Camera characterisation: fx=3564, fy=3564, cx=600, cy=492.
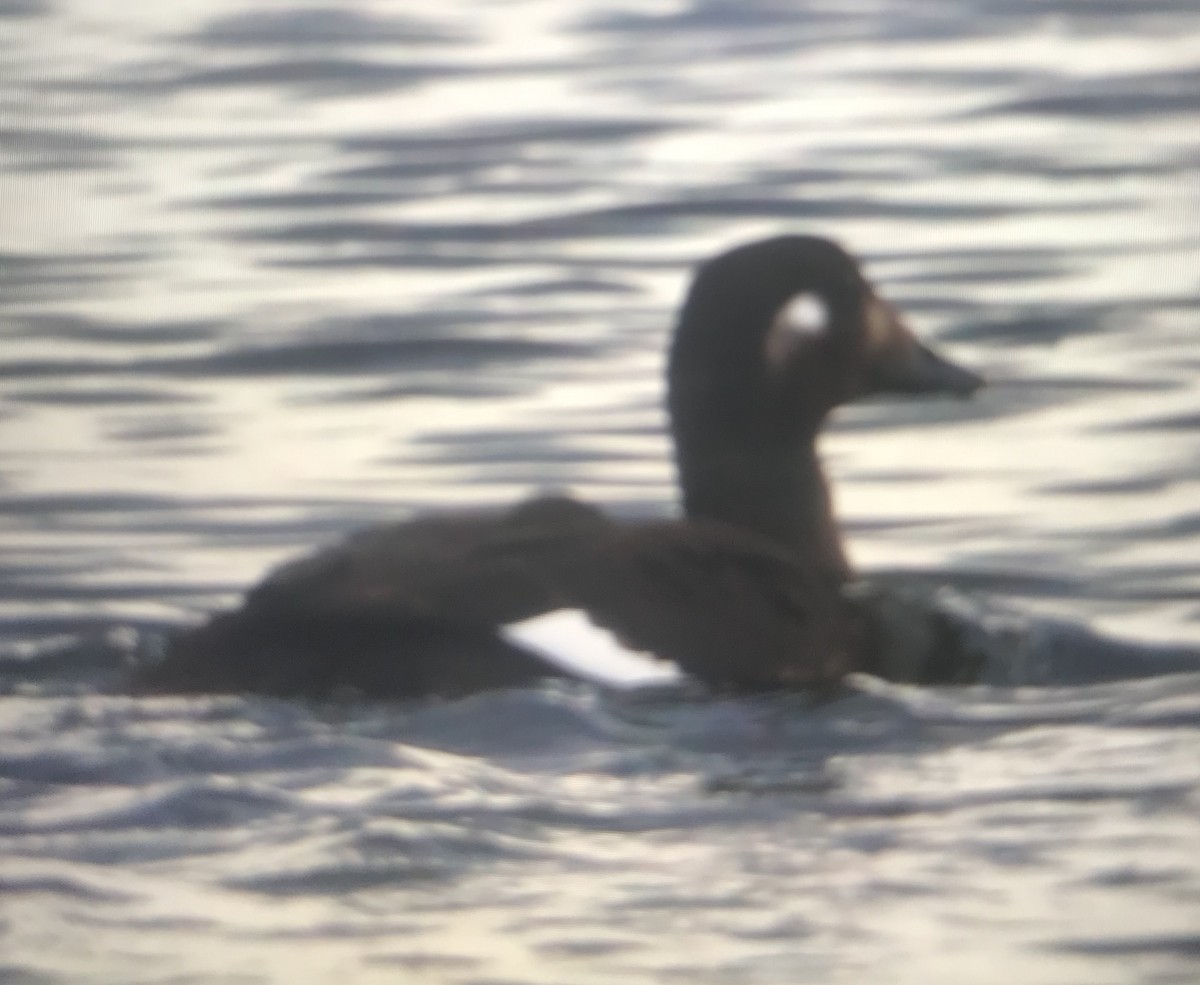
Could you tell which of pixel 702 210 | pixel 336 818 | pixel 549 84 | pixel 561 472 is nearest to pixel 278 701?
pixel 336 818

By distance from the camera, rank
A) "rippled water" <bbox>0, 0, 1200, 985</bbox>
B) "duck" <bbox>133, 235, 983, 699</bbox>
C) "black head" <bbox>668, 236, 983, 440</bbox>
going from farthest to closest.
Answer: "black head" <bbox>668, 236, 983, 440</bbox>
"duck" <bbox>133, 235, 983, 699</bbox>
"rippled water" <bbox>0, 0, 1200, 985</bbox>

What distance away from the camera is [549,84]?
433 inches

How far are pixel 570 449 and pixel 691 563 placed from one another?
2.02 meters

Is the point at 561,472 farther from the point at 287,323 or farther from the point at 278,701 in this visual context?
the point at 278,701

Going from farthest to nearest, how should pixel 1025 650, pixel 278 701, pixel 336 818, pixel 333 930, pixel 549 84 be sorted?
pixel 549 84 < pixel 1025 650 < pixel 278 701 < pixel 336 818 < pixel 333 930

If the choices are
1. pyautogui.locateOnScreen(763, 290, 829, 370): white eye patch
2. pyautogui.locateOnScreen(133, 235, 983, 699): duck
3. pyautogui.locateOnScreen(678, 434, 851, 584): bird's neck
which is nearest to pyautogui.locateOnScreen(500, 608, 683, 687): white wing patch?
pyautogui.locateOnScreen(133, 235, 983, 699): duck

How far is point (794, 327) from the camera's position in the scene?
6938 mm

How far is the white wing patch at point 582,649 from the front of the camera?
5.93m

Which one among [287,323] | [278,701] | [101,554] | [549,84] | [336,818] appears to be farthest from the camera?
[549,84]

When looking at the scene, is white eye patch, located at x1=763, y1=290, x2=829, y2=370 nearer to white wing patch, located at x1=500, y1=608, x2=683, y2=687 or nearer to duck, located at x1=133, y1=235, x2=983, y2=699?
duck, located at x1=133, y1=235, x2=983, y2=699

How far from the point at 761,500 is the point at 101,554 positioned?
1377 mm

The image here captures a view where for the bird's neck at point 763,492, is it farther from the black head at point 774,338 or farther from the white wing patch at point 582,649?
the white wing patch at point 582,649

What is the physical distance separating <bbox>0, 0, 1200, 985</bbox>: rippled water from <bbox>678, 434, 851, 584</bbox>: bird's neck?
351 millimetres

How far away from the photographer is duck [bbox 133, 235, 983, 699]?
19.3 ft
